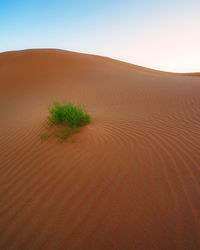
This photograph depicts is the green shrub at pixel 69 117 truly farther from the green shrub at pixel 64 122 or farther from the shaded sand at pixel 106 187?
the shaded sand at pixel 106 187

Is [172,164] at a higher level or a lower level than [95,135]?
higher

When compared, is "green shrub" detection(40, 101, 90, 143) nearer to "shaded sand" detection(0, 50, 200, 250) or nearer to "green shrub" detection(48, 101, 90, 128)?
"green shrub" detection(48, 101, 90, 128)

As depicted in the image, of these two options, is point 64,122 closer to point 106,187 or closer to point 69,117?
point 69,117

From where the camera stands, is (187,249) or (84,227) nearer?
(187,249)

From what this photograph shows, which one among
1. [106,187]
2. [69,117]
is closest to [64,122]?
[69,117]

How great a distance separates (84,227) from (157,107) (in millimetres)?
4425

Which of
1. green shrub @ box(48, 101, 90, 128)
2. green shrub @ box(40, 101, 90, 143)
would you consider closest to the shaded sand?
green shrub @ box(40, 101, 90, 143)

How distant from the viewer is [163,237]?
142 centimetres

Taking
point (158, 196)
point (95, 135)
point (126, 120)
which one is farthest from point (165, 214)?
point (126, 120)

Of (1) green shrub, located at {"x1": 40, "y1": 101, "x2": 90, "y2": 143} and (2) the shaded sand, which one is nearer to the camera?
(2) the shaded sand

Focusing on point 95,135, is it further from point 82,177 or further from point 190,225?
point 190,225

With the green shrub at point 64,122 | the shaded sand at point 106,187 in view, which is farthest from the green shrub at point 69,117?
the shaded sand at point 106,187

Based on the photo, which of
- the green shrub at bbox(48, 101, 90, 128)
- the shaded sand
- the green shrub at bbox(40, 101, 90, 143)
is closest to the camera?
the shaded sand

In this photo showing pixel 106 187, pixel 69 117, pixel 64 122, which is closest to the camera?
pixel 106 187
